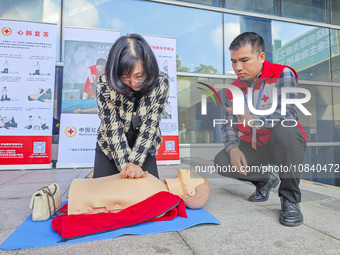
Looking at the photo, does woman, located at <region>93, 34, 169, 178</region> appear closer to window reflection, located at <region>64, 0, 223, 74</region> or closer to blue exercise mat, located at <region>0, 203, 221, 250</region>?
blue exercise mat, located at <region>0, 203, 221, 250</region>

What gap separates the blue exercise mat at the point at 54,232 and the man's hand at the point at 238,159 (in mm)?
404

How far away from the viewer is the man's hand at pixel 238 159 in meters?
1.46

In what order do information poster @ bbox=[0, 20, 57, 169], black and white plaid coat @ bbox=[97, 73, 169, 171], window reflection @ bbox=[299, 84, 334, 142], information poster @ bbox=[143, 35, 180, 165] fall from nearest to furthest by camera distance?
1. black and white plaid coat @ bbox=[97, 73, 169, 171]
2. information poster @ bbox=[0, 20, 57, 169]
3. information poster @ bbox=[143, 35, 180, 165]
4. window reflection @ bbox=[299, 84, 334, 142]

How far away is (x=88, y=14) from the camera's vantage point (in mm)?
3982

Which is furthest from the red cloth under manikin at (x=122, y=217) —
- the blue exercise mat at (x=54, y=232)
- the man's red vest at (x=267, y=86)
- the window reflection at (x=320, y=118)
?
the window reflection at (x=320, y=118)

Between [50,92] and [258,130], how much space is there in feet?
9.04

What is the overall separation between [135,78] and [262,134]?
0.84 m

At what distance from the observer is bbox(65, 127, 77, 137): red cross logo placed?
10.3 feet

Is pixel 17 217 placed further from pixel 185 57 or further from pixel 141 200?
pixel 185 57

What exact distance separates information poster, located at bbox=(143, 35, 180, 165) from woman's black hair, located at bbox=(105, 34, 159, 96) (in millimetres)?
2301

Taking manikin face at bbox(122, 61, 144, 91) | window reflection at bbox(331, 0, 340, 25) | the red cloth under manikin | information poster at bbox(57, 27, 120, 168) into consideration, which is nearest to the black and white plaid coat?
manikin face at bbox(122, 61, 144, 91)

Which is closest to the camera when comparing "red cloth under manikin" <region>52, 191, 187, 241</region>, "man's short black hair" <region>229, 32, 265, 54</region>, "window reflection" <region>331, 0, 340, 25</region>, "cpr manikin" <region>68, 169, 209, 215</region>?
"red cloth under manikin" <region>52, 191, 187, 241</region>

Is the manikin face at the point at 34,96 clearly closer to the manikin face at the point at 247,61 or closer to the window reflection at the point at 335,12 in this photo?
the manikin face at the point at 247,61

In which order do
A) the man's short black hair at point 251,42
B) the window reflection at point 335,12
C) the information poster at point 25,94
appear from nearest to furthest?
the man's short black hair at point 251,42, the information poster at point 25,94, the window reflection at point 335,12
